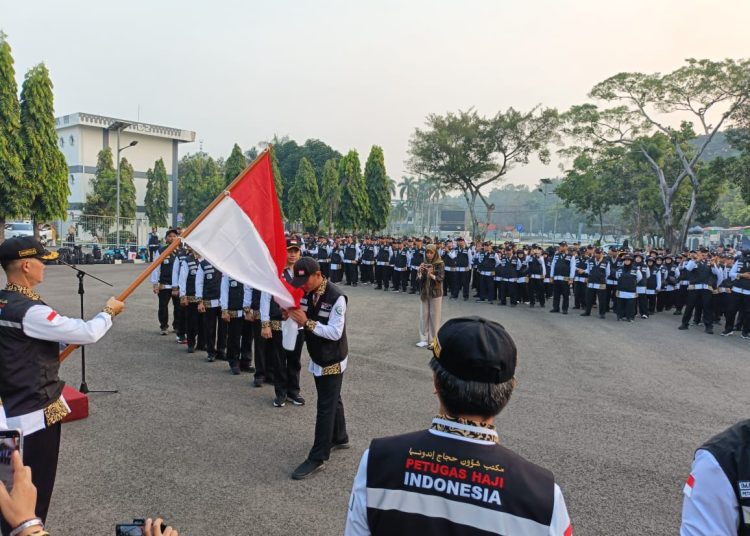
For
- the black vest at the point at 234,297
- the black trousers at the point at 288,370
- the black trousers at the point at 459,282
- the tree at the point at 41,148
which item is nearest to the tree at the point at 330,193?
the tree at the point at 41,148

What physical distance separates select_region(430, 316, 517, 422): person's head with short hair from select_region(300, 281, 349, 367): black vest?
3.40 m

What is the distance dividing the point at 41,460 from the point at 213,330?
571 cm

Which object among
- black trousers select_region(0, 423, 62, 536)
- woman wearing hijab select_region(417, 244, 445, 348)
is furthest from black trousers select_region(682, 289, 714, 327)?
black trousers select_region(0, 423, 62, 536)

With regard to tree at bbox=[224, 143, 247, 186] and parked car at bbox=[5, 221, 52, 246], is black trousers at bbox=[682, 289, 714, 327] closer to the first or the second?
tree at bbox=[224, 143, 247, 186]

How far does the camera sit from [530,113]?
35.0 m

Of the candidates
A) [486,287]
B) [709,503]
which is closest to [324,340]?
[709,503]

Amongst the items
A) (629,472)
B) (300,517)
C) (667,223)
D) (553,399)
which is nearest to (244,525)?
(300,517)

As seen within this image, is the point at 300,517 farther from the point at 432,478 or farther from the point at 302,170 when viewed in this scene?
the point at 302,170

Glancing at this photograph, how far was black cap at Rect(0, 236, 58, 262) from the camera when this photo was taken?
11.0ft

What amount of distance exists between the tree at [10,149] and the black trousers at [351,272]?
48.7 feet

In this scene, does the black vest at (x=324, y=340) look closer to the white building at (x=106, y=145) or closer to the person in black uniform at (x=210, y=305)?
the person in black uniform at (x=210, y=305)

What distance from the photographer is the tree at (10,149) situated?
22172mm

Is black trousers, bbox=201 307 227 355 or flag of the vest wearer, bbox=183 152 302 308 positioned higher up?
flag of the vest wearer, bbox=183 152 302 308

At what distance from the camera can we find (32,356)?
332cm
